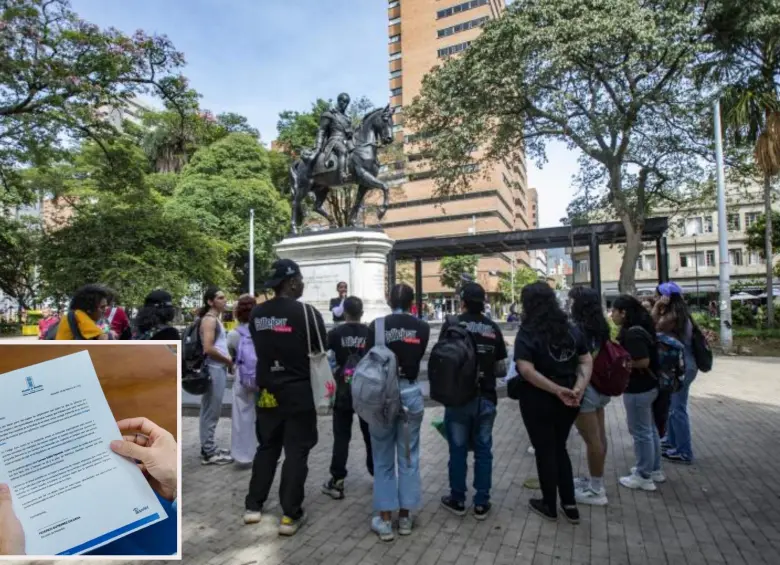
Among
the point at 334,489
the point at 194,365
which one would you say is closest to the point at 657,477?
the point at 334,489

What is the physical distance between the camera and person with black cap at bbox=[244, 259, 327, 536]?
3.79 meters

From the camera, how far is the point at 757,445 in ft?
19.7

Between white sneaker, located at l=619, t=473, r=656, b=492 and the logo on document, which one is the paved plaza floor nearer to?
white sneaker, located at l=619, t=473, r=656, b=492

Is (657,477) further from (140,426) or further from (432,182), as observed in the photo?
(432,182)

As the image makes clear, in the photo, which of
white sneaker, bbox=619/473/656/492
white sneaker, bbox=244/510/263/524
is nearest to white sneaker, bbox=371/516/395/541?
white sneaker, bbox=244/510/263/524

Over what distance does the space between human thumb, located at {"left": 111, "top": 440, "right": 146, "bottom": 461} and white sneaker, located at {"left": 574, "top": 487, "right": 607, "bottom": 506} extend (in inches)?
142

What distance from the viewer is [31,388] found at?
1876 millimetres

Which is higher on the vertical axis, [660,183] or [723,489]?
[660,183]

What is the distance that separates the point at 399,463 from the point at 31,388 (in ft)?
8.46

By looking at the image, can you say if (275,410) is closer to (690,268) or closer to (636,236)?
(636,236)

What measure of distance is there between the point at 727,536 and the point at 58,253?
810 inches

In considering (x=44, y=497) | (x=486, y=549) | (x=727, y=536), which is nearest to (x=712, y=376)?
(x=727, y=536)

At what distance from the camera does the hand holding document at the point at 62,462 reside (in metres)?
1.86

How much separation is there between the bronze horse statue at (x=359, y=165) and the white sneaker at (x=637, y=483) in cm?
679
